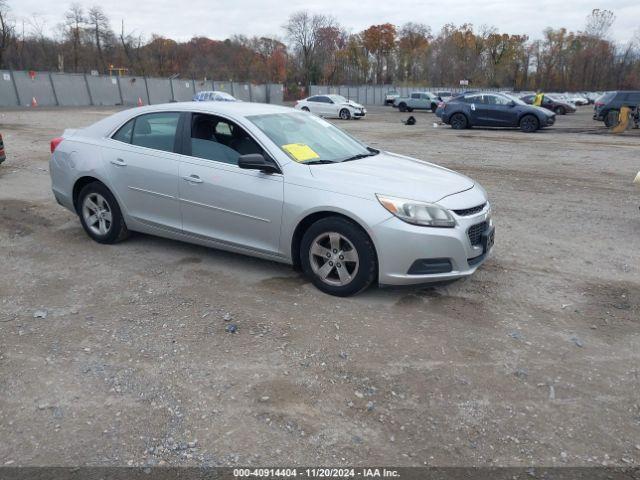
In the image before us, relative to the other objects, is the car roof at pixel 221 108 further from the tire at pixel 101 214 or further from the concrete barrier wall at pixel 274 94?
the concrete barrier wall at pixel 274 94

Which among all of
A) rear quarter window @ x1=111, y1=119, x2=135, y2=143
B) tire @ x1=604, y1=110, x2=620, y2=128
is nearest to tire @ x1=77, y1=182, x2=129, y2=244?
rear quarter window @ x1=111, y1=119, x2=135, y2=143

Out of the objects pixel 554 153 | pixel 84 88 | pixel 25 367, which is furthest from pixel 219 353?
pixel 84 88

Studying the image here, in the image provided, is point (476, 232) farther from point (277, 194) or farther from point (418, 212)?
point (277, 194)

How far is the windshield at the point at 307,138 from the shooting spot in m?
4.79

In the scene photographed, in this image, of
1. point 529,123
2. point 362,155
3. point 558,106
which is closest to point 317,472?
point 362,155

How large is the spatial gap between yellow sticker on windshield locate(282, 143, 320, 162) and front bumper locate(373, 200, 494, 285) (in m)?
1.03

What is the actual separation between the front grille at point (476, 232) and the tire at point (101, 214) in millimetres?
3521

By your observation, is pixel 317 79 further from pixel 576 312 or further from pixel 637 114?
pixel 576 312

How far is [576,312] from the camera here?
4.31 m

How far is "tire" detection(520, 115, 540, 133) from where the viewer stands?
72.0ft

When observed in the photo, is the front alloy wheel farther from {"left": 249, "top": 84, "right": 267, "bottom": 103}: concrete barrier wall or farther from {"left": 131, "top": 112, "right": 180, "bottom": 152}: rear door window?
{"left": 249, "top": 84, "right": 267, "bottom": 103}: concrete barrier wall

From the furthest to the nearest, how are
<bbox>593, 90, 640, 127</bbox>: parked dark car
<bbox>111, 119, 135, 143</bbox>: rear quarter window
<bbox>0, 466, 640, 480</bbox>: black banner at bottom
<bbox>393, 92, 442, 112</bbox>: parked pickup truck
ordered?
<bbox>393, 92, 442, 112</bbox>: parked pickup truck < <bbox>593, 90, 640, 127</bbox>: parked dark car < <bbox>111, 119, 135, 143</bbox>: rear quarter window < <bbox>0, 466, 640, 480</bbox>: black banner at bottom

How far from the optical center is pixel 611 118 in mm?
23109

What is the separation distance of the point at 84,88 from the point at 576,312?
146 feet
